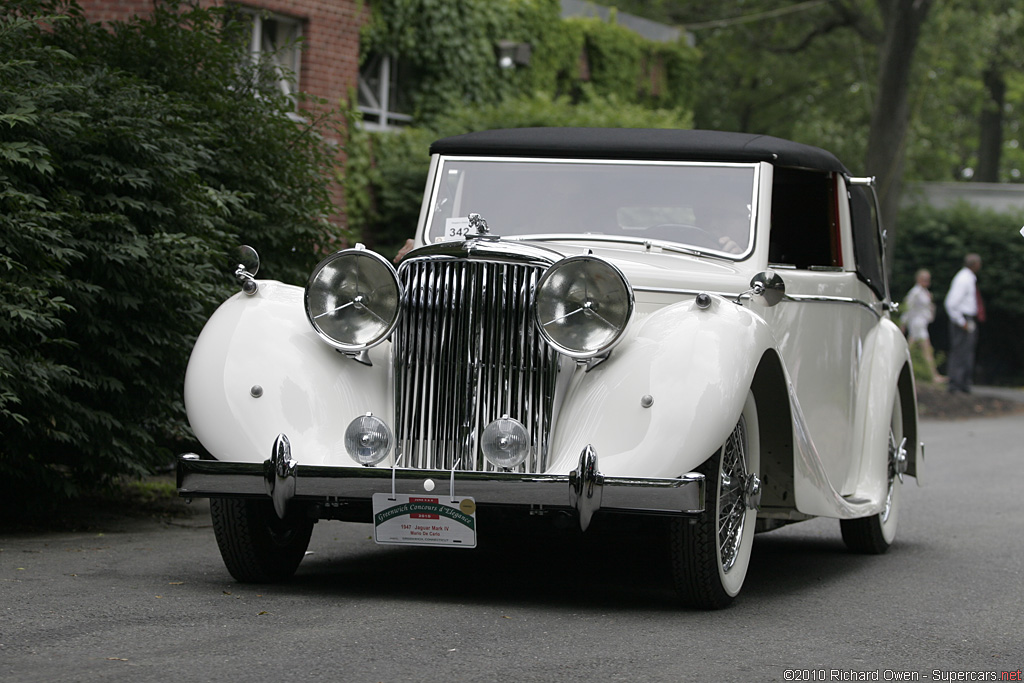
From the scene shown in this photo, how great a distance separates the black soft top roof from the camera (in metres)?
6.60

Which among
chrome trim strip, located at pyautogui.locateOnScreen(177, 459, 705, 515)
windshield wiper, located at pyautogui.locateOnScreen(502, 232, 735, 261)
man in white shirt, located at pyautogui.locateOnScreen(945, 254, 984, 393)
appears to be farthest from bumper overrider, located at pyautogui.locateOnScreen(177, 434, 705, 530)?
man in white shirt, located at pyautogui.locateOnScreen(945, 254, 984, 393)

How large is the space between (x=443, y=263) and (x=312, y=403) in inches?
30.0

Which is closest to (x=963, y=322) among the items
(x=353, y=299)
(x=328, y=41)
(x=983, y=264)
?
(x=983, y=264)

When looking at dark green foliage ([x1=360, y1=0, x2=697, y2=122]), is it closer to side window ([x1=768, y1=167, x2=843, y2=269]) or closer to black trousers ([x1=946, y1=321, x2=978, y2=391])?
black trousers ([x1=946, y1=321, x2=978, y2=391])

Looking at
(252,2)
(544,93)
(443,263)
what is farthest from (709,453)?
(544,93)

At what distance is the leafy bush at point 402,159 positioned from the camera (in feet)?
58.3

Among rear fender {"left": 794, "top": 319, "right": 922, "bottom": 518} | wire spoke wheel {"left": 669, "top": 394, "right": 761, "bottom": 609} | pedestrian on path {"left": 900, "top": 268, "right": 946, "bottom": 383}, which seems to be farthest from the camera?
pedestrian on path {"left": 900, "top": 268, "right": 946, "bottom": 383}

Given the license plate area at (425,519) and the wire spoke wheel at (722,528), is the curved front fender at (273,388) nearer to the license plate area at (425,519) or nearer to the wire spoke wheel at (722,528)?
the license plate area at (425,519)

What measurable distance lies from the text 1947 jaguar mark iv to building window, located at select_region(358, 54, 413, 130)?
1194 cm

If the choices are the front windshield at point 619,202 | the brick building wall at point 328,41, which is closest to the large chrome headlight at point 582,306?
the front windshield at point 619,202

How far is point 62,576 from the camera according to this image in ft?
19.3

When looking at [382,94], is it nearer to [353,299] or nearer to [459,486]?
[353,299]

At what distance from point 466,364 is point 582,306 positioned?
1.72 feet

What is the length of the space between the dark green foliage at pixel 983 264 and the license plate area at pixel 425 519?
23.5 meters
